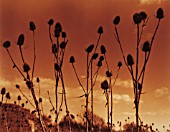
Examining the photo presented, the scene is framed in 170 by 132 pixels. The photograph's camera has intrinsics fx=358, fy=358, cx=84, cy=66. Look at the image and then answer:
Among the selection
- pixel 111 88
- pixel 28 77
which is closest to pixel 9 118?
pixel 111 88

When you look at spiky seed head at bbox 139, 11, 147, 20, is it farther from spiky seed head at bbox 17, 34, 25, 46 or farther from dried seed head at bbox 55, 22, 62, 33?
spiky seed head at bbox 17, 34, 25, 46

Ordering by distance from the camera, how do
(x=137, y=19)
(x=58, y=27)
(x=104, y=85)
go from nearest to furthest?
(x=137, y=19) < (x=58, y=27) < (x=104, y=85)

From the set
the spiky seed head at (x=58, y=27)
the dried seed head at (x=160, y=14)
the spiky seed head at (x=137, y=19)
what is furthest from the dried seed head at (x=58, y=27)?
the dried seed head at (x=160, y=14)

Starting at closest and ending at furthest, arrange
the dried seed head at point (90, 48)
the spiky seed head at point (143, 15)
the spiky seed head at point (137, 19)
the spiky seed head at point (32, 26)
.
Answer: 1. the spiky seed head at point (137, 19)
2. the spiky seed head at point (143, 15)
3. the spiky seed head at point (32, 26)
4. the dried seed head at point (90, 48)

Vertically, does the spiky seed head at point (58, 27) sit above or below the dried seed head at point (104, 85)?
above

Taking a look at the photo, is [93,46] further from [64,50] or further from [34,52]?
[34,52]

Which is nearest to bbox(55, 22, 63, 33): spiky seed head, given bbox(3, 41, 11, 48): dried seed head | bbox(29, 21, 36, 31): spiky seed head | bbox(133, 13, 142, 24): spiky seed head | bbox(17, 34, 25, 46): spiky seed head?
bbox(29, 21, 36, 31): spiky seed head

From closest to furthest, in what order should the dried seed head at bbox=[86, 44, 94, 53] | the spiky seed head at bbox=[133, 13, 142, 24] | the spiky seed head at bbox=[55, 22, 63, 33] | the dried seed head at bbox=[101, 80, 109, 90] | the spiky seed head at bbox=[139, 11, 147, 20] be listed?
the spiky seed head at bbox=[133, 13, 142, 24] < the spiky seed head at bbox=[139, 11, 147, 20] < the spiky seed head at bbox=[55, 22, 63, 33] < the dried seed head at bbox=[86, 44, 94, 53] < the dried seed head at bbox=[101, 80, 109, 90]

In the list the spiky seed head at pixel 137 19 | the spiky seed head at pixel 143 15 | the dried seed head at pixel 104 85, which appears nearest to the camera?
the spiky seed head at pixel 137 19

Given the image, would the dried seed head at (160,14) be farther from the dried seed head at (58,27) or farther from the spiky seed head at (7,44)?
the spiky seed head at (7,44)

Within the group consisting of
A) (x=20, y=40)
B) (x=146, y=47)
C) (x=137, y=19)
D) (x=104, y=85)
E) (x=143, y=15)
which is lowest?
(x=104, y=85)

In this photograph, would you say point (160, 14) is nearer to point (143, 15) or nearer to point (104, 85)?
point (143, 15)

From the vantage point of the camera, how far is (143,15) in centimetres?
386

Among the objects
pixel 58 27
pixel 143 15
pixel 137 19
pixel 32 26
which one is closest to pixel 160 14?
pixel 143 15
